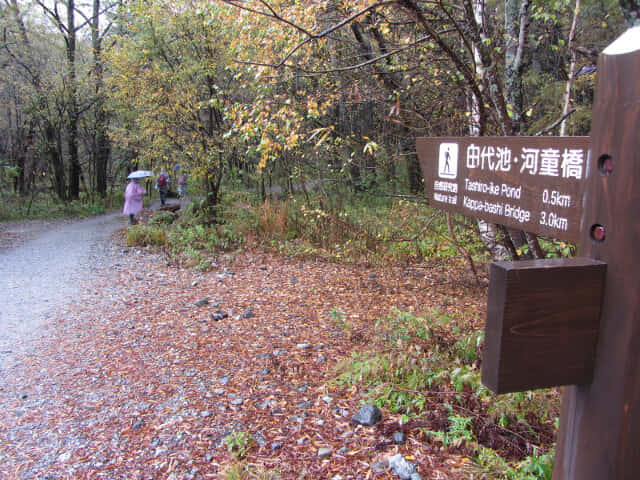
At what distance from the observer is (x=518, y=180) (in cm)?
171

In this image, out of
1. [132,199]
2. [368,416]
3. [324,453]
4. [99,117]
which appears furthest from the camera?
[99,117]

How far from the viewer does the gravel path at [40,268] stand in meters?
5.63

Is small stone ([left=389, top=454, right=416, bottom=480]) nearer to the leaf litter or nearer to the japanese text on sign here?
the leaf litter

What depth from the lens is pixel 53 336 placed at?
520 cm

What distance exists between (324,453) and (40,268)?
7550 millimetres

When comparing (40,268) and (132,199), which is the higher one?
(132,199)

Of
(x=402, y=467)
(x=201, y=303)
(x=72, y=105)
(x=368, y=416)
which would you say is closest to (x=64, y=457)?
(x=368, y=416)

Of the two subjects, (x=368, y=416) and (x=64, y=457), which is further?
(x=368, y=416)

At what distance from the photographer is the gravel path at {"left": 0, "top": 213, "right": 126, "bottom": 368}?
18.5ft

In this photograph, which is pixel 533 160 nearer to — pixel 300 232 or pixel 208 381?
pixel 208 381

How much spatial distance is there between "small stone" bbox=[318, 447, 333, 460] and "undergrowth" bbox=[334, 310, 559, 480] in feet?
1.71

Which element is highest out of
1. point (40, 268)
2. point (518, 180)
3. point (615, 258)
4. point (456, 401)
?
point (518, 180)

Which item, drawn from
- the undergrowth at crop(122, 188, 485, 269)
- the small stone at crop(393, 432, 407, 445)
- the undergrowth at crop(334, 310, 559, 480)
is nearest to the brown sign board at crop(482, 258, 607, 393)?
the undergrowth at crop(334, 310, 559, 480)

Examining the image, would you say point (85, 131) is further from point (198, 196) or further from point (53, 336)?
point (53, 336)
